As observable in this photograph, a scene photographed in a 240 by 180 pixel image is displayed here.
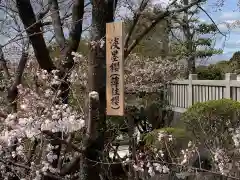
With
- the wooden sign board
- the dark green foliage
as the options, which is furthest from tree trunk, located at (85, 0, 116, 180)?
the dark green foliage

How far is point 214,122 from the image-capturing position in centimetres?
572

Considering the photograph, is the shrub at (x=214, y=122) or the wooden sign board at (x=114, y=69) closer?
the wooden sign board at (x=114, y=69)

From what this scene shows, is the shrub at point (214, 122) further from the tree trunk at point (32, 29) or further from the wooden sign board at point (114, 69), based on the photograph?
the tree trunk at point (32, 29)

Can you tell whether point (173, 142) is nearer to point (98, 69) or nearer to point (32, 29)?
point (32, 29)

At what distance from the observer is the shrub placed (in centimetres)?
483

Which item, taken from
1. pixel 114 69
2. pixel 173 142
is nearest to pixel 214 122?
pixel 173 142

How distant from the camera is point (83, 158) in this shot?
309 centimetres

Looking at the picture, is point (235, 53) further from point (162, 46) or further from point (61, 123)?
point (61, 123)

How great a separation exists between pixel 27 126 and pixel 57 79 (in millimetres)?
1411

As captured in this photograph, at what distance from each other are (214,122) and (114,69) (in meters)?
2.72

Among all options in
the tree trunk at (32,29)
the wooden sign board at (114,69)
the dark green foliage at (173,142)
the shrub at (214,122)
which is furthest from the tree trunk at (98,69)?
the dark green foliage at (173,142)

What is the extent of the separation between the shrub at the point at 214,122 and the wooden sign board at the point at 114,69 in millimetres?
1625

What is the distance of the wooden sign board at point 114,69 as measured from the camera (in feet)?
11.1

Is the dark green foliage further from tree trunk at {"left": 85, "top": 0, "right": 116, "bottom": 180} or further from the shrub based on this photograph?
tree trunk at {"left": 85, "top": 0, "right": 116, "bottom": 180}
